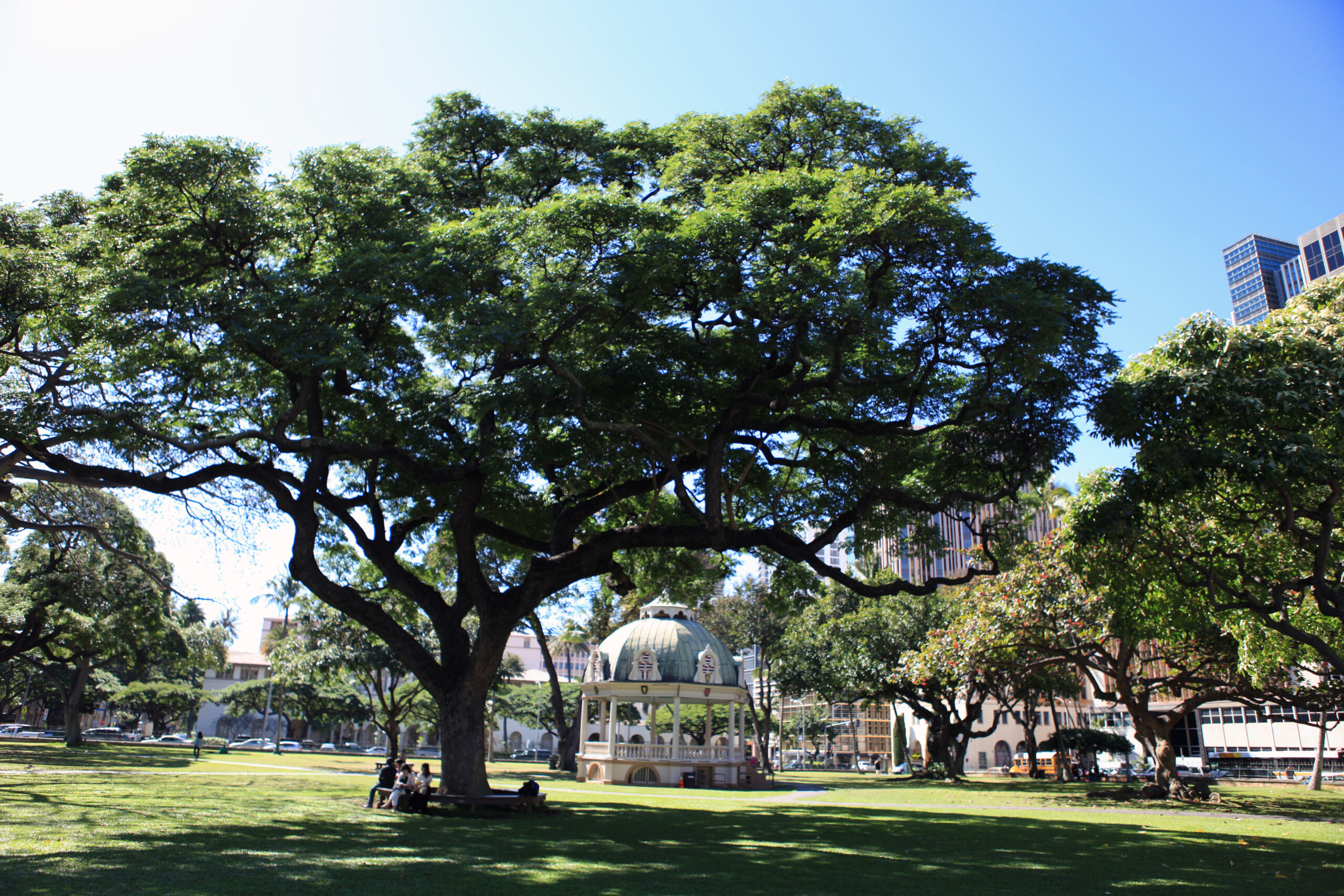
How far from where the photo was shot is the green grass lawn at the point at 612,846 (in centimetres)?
924

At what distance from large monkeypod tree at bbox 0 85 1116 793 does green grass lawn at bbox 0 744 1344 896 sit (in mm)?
4108

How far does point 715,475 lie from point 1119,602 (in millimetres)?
8868

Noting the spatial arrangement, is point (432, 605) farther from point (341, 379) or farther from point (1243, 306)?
point (1243, 306)

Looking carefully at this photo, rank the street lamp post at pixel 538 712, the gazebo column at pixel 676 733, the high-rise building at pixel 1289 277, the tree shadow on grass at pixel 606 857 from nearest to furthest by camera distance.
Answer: the tree shadow on grass at pixel 606 857
the gazebo column at pixel 676 733
the street lamp post at pixel 538 712
the high-rise building at pixel 1289 277

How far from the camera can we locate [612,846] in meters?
13.1

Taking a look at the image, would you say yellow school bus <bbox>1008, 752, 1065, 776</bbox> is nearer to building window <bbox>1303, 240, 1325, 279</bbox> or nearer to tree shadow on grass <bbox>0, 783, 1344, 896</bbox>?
tree shadow on grass <bbox>0, 783, 1344, 896</bbox>

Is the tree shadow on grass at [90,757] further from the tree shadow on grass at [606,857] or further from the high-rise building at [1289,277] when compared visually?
the high-rise building at [1289,277]

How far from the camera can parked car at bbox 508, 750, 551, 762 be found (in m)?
78.3

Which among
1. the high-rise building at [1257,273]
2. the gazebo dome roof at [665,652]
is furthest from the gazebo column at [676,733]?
the high-rise building at [1257,273]

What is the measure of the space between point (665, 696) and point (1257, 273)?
115 m

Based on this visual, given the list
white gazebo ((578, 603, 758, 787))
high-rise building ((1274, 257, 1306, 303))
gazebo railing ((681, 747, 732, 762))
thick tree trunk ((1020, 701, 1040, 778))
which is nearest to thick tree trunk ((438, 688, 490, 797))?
white gazebo ((578, 603, 758, 787))

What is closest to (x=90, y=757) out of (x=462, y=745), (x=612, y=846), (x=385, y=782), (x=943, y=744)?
(x=385, y=782)

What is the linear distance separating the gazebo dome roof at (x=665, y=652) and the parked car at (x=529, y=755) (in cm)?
4289

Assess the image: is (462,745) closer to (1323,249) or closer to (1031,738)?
(1031,738)
